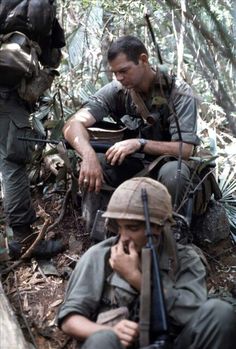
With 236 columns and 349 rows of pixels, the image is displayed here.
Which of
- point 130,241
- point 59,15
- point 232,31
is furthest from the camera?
point 59,15

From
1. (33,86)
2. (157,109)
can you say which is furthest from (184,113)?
(33,86)

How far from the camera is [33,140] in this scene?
4.38 meters

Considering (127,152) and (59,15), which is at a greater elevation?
(59,15)

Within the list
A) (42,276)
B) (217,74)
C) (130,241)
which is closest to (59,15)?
(42,276)

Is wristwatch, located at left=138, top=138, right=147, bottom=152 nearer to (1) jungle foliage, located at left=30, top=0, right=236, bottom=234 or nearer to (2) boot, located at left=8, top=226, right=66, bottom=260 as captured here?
(1) jungle foliage, located at left=30, top=0, right=236, bottom=234

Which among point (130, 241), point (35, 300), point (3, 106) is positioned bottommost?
point (35, 300)

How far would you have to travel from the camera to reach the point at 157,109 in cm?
457

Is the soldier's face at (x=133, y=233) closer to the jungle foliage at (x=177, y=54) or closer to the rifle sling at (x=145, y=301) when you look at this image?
the rifle sling at (x=145, y=301)

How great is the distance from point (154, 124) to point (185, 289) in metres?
1.90

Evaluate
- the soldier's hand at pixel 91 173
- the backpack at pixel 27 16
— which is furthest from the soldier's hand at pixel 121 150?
the backpack at pixel 27 16

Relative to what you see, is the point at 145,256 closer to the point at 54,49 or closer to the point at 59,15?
the point at 54,49

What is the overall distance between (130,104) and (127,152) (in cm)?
59

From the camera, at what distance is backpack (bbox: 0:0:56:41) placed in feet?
13.6

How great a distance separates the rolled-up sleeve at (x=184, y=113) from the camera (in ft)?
14.6
